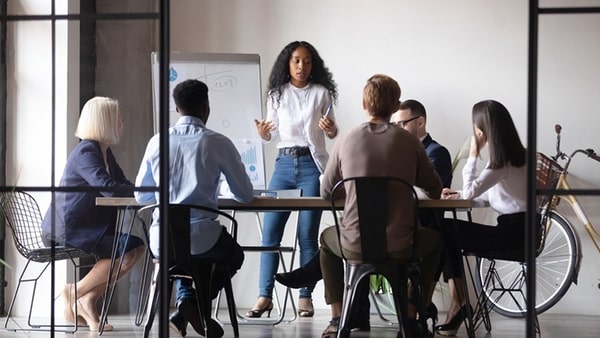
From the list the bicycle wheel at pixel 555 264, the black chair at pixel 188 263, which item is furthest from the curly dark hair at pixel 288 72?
the bicycle wheel at pixel 555 264

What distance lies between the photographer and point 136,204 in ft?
11.0

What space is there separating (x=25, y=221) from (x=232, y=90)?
9.54ft

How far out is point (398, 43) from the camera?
6.68 m

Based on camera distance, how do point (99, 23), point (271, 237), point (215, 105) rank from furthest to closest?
point (215, 105), point (271, 237), point (99, 23)

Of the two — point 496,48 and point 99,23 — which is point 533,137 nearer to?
point 99,23

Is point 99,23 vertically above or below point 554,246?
above

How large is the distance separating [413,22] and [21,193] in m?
3.78

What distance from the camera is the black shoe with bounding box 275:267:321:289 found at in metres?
4.63

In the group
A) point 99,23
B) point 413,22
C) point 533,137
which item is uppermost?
point 413,22

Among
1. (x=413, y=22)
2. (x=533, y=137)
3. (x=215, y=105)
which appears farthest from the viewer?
(x=413, y=22)

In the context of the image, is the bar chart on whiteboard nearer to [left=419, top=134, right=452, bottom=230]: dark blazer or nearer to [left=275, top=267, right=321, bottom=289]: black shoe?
[left=419, top=134, right=452, bottom=230]: dark blazer

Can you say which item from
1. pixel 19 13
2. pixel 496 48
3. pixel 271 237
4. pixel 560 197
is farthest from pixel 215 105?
pixel 560 197

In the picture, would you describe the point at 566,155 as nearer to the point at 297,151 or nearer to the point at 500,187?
the point at 500,187

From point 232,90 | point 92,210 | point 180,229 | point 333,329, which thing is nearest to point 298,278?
point 333,329
